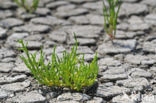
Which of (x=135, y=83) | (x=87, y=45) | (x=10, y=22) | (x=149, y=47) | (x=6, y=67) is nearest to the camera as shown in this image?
(x=135, y=83)

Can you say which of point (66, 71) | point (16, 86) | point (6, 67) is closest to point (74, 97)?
point (66, 71)

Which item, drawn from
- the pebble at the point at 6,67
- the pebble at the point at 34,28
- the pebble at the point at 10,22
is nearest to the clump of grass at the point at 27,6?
the pebble at the point at 10,22

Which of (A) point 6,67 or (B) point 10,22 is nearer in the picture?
(A) point 6,67

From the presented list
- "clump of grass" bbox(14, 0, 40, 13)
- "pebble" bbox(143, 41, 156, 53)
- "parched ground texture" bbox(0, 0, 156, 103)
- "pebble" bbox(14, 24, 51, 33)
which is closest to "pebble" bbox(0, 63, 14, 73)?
"parched ground texture" bbox(0, 0, 156, 103)

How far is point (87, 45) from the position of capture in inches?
126

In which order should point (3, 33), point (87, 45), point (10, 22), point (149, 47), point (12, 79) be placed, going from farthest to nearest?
point (10, 22) → point (3, 33) → point (87, 45) → point (149, 47) → point (12, 79)

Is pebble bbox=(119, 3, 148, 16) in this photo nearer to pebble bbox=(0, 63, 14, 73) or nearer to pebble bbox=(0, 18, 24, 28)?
pebble bbox=(0, 18, 24, 28)

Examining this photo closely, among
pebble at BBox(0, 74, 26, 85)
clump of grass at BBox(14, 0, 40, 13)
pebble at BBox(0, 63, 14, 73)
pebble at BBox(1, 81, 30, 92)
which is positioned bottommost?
pebble at BBox(1, 81, 30, 92)

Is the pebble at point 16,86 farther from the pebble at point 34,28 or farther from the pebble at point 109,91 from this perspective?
the pebble at point 34,28

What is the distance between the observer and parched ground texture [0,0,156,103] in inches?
88.4

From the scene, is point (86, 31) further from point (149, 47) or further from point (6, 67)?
point (6, 67)

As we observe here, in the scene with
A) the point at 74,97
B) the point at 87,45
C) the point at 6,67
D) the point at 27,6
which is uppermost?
the point at 27,6

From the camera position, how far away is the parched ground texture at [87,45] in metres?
2.25

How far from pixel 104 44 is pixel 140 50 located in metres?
0.40
